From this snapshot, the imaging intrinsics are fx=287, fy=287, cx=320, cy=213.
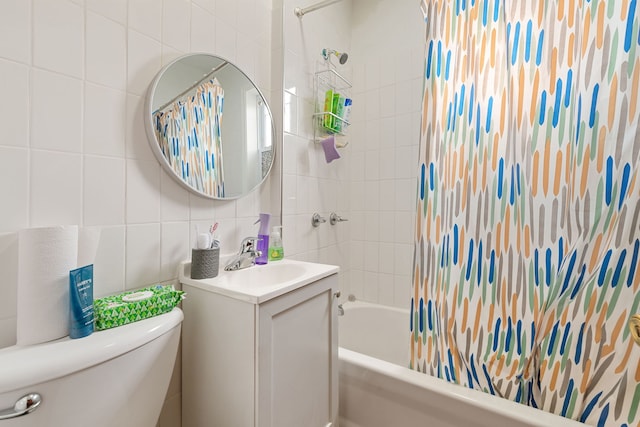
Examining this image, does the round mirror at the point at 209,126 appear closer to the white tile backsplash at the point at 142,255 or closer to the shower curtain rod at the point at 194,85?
the shower curtain rod at the point at 194,85

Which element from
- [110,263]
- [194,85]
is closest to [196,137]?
[194,85]

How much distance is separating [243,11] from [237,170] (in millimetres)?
701

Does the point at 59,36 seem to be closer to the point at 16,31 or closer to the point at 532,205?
the point at 16,31

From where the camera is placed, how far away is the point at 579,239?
90 cm

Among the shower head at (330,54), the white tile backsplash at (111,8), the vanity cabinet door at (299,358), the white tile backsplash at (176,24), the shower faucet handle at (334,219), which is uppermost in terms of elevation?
the shower head at (330,54)

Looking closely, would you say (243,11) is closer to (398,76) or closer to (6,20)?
(6,20)

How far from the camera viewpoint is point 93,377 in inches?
23.2

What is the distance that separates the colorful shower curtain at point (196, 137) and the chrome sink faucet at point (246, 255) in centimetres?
22

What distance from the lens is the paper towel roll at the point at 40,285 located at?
0.61m

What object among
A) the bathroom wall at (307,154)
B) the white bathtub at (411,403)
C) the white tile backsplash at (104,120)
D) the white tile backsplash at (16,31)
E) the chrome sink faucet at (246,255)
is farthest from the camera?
the bathroom wall at (307,154)

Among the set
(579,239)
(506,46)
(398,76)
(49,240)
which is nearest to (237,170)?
(49,240)

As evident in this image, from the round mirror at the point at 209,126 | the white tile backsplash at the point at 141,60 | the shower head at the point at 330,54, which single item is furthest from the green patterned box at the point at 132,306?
the shower head at the point at 330,54

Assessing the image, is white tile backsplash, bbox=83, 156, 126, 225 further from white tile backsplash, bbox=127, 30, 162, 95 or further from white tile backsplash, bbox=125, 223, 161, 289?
white tile backsplash, bbox=127, 30, 162, 95

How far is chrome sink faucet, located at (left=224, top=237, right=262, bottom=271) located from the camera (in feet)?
3.59
